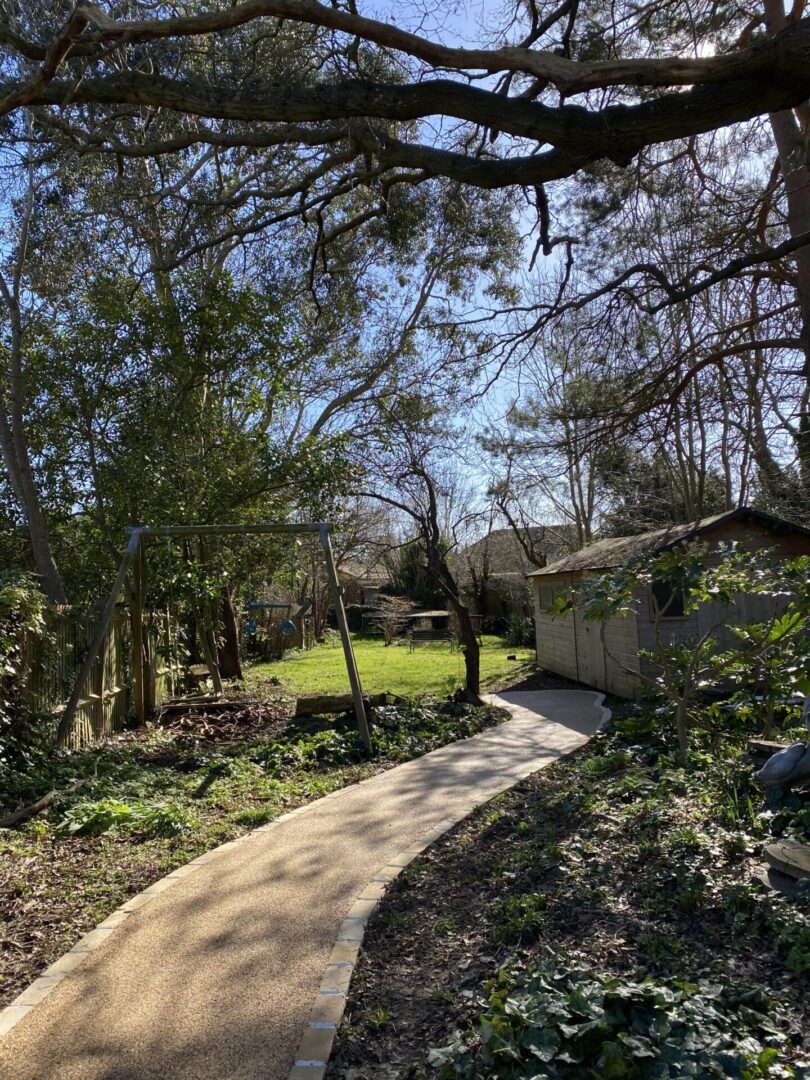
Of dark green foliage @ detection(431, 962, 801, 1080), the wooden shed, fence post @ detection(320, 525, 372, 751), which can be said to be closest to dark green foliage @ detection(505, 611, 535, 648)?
the wooden shed

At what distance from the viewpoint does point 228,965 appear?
12.7 feet

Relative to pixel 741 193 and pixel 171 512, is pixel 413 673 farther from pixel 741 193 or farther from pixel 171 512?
pixel 741 193

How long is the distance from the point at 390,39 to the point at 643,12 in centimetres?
465

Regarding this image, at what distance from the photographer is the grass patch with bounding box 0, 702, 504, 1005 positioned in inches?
179

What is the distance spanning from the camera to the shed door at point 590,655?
1484 centimetres

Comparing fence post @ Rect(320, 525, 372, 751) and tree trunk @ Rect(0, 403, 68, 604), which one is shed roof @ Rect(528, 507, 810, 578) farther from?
tree trunk @ Rect(0, 403, 68, 604)

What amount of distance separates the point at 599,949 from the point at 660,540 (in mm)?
10638

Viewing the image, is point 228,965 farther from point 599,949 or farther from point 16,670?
point 16,670

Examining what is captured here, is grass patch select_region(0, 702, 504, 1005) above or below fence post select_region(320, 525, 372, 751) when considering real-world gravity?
below

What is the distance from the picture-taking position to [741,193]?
9.40 meters

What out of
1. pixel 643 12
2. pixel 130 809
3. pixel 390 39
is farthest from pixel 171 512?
pixel 643 12

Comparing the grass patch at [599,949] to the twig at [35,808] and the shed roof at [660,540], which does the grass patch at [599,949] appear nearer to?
the twig at [35,808]

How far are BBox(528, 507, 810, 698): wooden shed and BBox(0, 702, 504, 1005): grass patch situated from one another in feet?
11.2

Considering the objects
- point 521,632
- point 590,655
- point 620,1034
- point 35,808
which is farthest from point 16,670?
point 521,632
